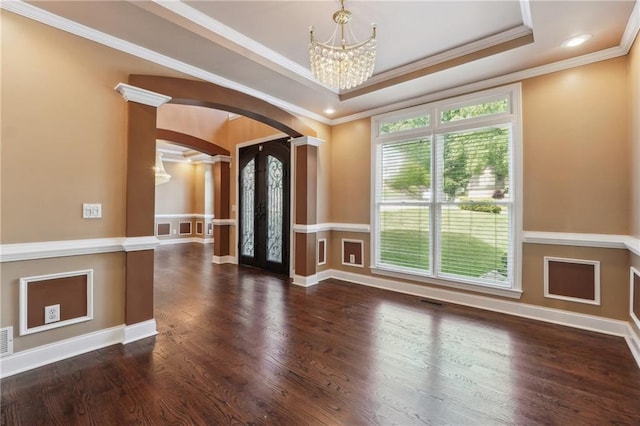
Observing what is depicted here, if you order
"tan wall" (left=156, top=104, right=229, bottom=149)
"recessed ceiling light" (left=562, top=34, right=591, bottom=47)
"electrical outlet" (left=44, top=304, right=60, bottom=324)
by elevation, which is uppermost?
"tan wall" (left=156, top=104, right=229, bottom=149)

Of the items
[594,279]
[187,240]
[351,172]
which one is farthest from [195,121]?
[594,279]

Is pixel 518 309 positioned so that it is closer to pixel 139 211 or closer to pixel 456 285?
pixel 456 285

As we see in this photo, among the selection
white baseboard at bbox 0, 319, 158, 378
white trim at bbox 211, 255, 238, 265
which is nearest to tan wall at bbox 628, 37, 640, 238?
white baseboard at bbox 0, 319, 158, 378

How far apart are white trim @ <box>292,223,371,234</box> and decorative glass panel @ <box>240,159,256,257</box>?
166cm

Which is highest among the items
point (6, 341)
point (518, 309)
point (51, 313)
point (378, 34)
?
point (378, 34)

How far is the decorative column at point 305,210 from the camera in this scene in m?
4.58

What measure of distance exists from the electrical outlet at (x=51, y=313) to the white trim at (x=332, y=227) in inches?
119

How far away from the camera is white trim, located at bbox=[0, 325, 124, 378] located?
210 centimetres

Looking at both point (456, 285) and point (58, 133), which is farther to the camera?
point (456, 285)

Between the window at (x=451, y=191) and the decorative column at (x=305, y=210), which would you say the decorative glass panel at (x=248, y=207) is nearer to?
the decorative column at (x=305, y=210)

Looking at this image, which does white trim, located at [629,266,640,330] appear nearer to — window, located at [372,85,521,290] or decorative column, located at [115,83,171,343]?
window, located at [372,85,521,290]

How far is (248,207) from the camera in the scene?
6.13 meters

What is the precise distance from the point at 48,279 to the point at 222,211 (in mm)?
4229

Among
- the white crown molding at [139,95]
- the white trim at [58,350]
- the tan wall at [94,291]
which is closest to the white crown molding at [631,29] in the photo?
the white crown molding at [139,95]
